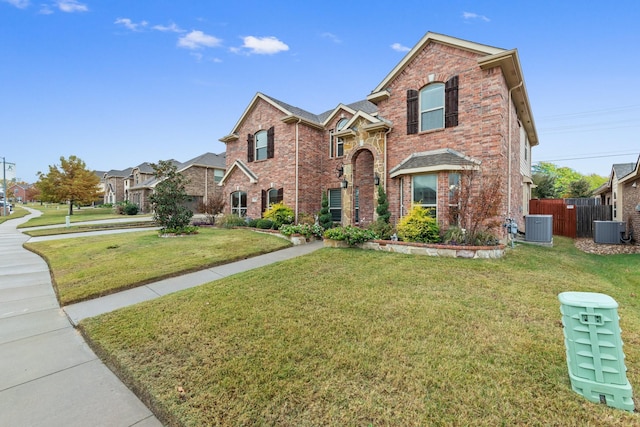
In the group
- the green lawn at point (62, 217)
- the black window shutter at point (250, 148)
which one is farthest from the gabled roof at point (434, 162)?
the green lawn at point (62, 217)

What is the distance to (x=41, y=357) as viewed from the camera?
3270 mm

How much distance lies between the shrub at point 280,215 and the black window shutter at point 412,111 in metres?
7.00

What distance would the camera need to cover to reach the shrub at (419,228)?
8.66 metres

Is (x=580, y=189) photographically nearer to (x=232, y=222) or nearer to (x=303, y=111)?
(x=303, y=111)

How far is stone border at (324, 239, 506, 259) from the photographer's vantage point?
7.44m

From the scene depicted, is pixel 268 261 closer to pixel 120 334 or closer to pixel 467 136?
pixel 120 334

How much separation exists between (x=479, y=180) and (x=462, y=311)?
21.1 feet

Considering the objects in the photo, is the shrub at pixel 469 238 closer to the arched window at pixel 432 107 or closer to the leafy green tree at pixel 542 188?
the arched window at pixel 432 107

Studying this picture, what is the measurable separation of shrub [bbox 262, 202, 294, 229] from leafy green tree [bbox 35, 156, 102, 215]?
96.4ft

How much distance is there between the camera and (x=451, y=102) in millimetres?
9641

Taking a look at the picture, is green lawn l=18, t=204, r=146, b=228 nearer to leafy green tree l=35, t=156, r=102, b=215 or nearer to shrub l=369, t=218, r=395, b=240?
leafy green tree l=35, t=156, r=102, b=215

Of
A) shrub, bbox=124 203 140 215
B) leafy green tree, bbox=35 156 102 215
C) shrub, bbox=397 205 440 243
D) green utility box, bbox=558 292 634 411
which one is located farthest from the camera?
leafy green tree, bbox=35 156 102 215

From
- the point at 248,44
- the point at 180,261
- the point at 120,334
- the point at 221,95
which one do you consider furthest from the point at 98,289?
the point at 221,95

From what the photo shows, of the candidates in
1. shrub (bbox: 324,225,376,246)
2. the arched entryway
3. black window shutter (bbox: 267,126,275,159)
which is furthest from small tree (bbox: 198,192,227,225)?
shrub (bbox: 324,225,376,246)
